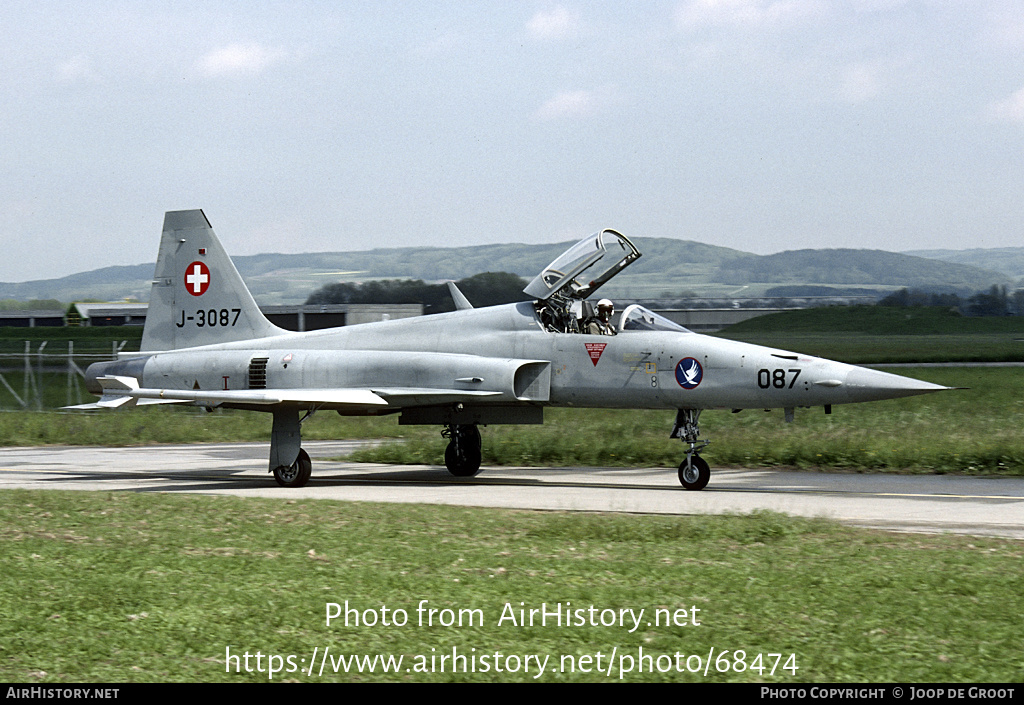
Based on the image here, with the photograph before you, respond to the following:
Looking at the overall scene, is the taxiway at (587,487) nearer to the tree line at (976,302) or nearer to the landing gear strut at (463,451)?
the landing gear strut at (463,451)

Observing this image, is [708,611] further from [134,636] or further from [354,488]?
[354,488]

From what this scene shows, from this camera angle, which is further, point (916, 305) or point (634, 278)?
point (634, 278)

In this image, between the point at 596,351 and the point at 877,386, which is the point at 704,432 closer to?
the point at 596,351

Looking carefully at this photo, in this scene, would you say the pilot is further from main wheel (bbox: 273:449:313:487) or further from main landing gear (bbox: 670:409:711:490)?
main wheel (bbox: 273:449:313:487)

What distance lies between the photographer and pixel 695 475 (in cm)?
1575

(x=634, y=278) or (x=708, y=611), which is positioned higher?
(x=634, y=278)

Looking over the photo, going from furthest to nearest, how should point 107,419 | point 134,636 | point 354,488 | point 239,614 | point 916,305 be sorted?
1. point 916,305
2. point 107,419
3. point 354,488
4. point 239,614
5. point 134,636

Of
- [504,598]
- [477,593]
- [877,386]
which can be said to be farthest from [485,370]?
[504,598]

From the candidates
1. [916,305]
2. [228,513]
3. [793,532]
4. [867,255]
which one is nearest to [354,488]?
[228,513]

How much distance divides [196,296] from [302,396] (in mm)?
4574

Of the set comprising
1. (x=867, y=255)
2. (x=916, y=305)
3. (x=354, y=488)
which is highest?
(x=867, y=255)

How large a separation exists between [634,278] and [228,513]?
185m

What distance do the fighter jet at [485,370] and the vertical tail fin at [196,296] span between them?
0.04 metres

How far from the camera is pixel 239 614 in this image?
7.12 metres
